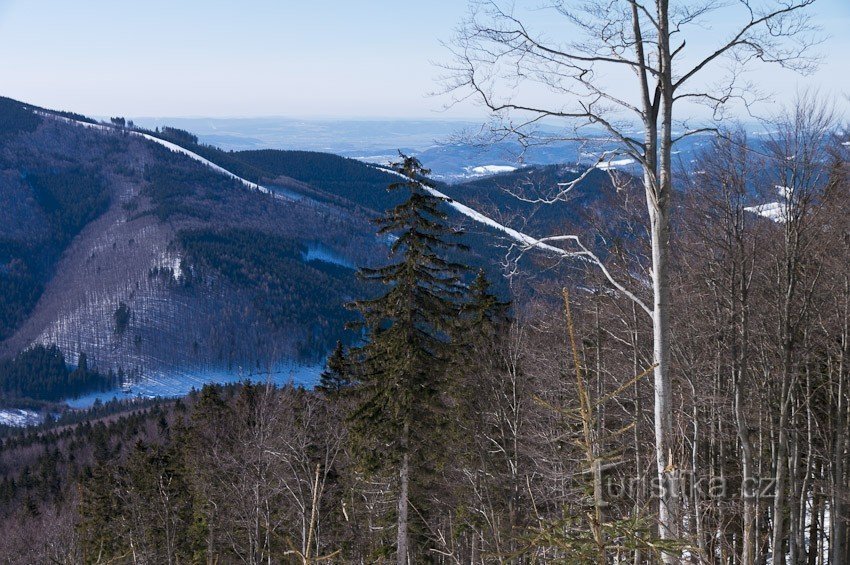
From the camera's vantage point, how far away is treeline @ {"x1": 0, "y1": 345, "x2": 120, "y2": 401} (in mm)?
147750

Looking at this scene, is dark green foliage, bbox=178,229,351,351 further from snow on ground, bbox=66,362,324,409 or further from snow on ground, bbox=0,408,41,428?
snow on ground, bbox=0,408,41,428

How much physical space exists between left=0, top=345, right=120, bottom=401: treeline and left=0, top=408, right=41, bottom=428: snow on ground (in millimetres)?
11690

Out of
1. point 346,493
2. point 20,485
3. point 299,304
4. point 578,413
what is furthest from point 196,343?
point 578,413

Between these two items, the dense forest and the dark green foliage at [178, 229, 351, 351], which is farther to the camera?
the dark green foliage at [178, 229, 351, 351]

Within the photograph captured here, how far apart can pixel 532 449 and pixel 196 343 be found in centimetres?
15854

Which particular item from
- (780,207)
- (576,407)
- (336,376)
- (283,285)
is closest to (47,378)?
(283,285)

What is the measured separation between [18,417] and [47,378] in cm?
2208

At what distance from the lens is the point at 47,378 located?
150375 millimetres

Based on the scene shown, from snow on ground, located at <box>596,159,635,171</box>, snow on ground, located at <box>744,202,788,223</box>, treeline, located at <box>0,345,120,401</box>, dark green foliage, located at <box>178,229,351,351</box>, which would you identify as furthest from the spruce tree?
treeline, located at <box>0,345,120,401</box>

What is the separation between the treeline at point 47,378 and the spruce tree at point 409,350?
150 meters

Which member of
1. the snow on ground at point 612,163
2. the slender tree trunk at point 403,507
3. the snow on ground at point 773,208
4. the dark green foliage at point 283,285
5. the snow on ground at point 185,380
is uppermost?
the snow on ground at point 612,163

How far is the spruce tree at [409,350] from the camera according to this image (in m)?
17.3

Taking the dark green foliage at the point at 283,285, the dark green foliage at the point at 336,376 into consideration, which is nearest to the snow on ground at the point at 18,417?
the dark green foliage at the point at 283,285

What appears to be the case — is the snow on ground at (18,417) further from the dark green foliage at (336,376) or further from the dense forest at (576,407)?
the dark green foliage at (336,376)
